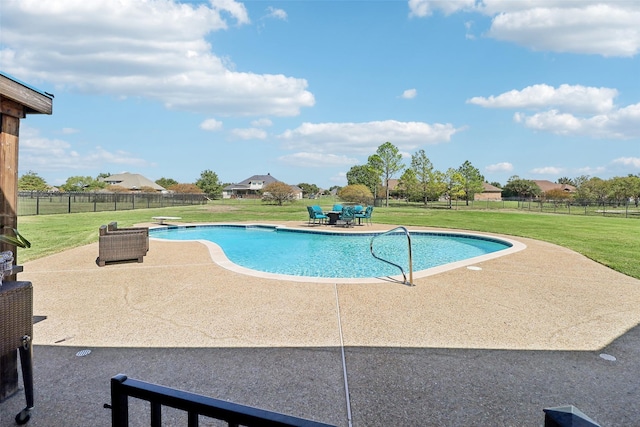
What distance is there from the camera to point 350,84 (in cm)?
2455

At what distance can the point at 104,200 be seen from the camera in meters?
31.3

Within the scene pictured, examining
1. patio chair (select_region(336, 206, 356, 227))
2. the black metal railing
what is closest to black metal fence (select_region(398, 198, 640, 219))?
patio chair (select_region(336, 206, 356, 227))

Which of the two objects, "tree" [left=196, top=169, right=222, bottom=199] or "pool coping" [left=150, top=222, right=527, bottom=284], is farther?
"tree" [left=196, top=169, right=222, bottom=199]

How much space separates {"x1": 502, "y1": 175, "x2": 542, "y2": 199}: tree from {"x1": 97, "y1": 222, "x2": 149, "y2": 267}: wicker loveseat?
259 feet

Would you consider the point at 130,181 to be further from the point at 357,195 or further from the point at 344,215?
the point at 344,215

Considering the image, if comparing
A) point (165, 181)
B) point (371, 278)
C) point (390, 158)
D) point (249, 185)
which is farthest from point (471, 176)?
point (165, 181)

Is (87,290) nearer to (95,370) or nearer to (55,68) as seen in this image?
(95,370)

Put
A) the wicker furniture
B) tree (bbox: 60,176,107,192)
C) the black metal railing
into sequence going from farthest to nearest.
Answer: tree (bbox: 60,176,107,192)
the wicker furniture
the black metal railing

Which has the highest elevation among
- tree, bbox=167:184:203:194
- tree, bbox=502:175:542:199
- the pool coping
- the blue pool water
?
tree, bbox=502:175:542:199

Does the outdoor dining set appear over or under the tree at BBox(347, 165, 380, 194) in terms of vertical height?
under

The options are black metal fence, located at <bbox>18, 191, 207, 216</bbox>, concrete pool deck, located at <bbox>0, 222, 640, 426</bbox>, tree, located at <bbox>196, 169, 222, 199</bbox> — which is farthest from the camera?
tree, located at <bbox>196, 169, 222, 199</bbox>

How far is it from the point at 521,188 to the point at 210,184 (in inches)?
2526

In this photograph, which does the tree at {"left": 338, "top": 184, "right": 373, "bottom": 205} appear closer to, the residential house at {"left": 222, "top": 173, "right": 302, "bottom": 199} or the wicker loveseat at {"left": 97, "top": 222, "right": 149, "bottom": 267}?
the wicker loveseat at {"left": 97, "top": 222, "right": 149, "bottom": 267}

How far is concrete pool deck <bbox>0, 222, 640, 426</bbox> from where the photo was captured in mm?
2639
